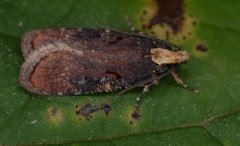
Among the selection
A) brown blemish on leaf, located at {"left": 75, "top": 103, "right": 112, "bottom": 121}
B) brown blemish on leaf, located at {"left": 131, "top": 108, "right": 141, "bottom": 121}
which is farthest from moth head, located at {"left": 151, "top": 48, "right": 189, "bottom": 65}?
brown blemish on leaf, located at {"left": 75, "top": 103, "right": 112, "bottom": 121}

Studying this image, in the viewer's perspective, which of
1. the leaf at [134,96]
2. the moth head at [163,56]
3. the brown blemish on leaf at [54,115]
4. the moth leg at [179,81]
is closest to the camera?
the leaf at [134,96]

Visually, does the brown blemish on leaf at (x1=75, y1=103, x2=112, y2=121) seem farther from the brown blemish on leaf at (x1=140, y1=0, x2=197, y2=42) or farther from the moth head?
the brown blemish on leaf at (x1=140, y1=0, x2=197, y2=42)

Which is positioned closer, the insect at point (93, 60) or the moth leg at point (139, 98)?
the moth leg at point (139, 98)

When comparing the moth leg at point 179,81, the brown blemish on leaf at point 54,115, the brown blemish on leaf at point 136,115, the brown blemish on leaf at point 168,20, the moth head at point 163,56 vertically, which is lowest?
the brown blemish on leaf at point 54,115

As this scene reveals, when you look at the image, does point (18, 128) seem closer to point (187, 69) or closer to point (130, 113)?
point (130, 113)

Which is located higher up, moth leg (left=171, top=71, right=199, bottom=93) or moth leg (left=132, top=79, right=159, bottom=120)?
moth leg (left=171, top=71, right=199, bottom=93)

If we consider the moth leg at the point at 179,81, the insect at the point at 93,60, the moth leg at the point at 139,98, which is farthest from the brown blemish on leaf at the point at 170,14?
the moth leg at the point at 139,98

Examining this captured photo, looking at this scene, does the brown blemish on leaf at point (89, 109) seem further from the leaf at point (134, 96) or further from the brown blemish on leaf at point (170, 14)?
the brown blemish on leaf at point (170, 14)

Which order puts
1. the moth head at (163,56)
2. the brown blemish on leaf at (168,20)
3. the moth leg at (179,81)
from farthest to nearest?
the brown blemish on leaf at (168,20)
the moth head at (163,56)
the moth leg at (179,81)
